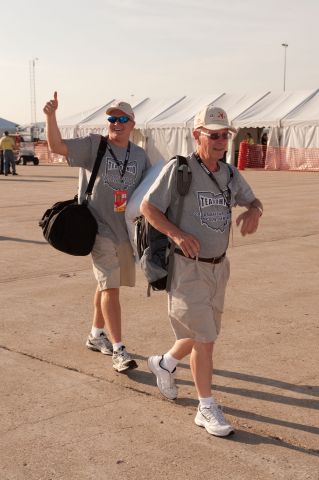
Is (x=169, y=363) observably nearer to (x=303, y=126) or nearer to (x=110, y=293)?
(x=110, y=293)

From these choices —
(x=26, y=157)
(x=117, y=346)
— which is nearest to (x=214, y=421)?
(x=117, y=346)

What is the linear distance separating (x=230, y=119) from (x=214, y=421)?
31.0 m

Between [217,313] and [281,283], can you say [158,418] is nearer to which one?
[217,313]

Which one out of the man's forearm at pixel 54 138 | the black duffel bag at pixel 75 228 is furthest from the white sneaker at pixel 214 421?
the man's forearm at pixel 54 138

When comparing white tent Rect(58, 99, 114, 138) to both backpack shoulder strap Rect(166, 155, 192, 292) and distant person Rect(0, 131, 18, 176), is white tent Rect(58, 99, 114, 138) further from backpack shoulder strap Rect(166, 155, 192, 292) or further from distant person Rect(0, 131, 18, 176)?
backpack shoulder strap Rect(166, 155, 192, 292)

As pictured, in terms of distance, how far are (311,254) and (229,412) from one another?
5314mm

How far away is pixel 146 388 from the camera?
4301 millimetres

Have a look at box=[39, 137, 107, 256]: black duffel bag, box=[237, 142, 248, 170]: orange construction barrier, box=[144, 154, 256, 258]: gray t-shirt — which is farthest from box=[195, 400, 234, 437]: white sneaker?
box=[237, 142, 248, 170]: orange construction barrier

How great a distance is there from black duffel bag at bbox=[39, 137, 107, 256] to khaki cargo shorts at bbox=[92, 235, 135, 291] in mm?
87

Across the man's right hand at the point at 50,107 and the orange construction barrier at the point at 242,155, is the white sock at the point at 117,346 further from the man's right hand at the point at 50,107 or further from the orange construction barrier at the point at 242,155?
the orange construction barrier at the point at 242,155

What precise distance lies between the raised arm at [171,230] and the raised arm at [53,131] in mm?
1064

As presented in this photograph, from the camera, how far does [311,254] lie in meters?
8.95

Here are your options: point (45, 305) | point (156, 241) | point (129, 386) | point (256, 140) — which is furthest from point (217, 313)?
point (256, 140)

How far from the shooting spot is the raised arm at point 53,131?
454cm
